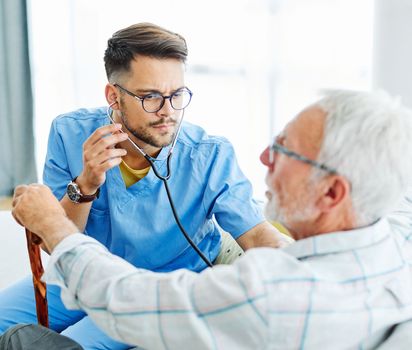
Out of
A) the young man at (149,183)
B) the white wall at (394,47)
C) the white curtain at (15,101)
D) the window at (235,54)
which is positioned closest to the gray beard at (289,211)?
the young man at (149,183)

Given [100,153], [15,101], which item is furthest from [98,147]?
[15,101]

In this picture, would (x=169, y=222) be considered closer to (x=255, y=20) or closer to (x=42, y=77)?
(x=255, y=20)

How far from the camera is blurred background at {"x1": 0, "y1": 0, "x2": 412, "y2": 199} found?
9.05ft

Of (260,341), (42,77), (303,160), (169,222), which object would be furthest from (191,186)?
(42,77)

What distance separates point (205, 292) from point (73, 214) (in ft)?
2.39

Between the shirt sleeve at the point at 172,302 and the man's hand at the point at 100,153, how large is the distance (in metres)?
0.45

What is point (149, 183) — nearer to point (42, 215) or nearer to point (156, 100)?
point (156, 100)

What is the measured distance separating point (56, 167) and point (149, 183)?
0.97 ft

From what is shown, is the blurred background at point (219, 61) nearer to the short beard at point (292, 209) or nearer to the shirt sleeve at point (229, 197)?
the shirt sleeve at point (229, 197)

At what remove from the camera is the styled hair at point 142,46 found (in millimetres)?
1520

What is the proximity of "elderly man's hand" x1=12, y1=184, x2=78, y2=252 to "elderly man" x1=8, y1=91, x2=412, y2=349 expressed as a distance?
2cm

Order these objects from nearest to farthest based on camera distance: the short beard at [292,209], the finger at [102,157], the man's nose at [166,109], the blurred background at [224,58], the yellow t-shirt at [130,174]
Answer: the short beard at [292,209] < the finger at [102,157] < the man's nose at [166,109] < the yellow t-shirt at [130,174] < the blurred background at [224,58]

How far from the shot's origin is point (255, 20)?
2977 millimetres

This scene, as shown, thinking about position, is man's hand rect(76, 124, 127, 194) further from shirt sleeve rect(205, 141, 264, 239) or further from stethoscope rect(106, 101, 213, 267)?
shirt sleeve rect(205, 141, 264, 239)
